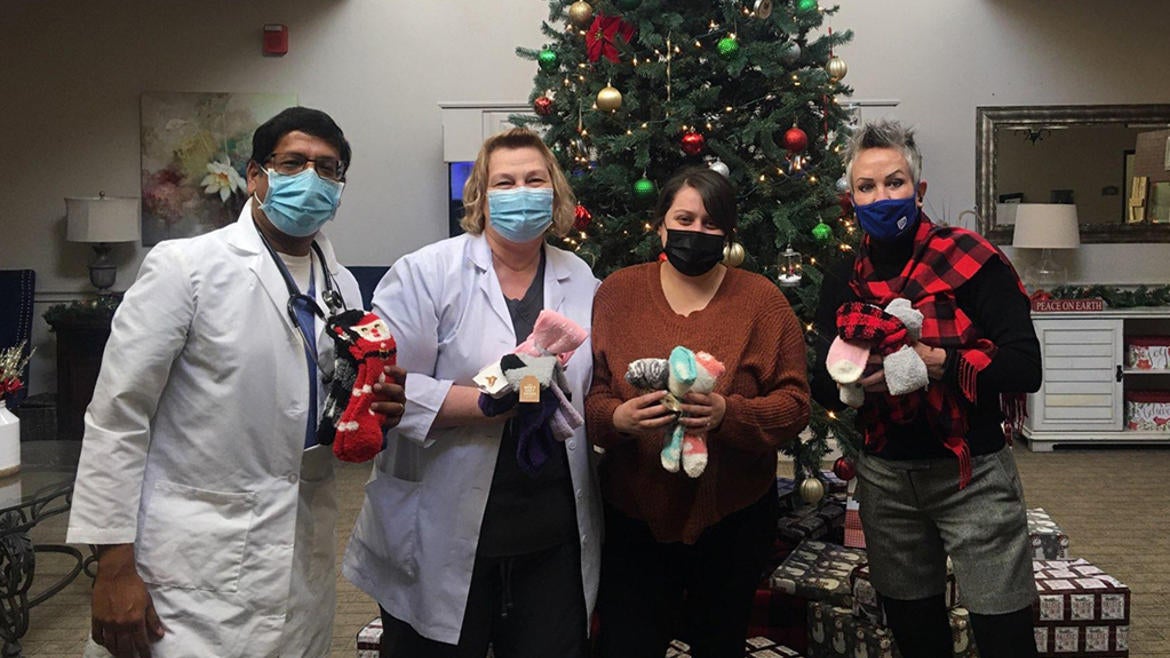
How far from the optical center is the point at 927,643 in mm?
2102

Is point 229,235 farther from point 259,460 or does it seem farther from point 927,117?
point 927,117

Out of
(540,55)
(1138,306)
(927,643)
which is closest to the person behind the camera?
(927,643)

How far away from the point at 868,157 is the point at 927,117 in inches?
199

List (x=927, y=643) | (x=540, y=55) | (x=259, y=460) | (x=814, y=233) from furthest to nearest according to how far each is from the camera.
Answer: (x=540, y=55) → (x=814, y=233) → (x=927, y=643) → (x=259, y=460)

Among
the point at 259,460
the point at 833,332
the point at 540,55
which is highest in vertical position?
the point at 540,55

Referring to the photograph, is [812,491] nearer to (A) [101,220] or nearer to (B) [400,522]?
(B) [400,522]

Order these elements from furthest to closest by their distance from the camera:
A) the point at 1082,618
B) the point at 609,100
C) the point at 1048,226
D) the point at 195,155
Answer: the point at 195,155 < the point at 1048,226 < the point at 609,100 < the point at 1082,618

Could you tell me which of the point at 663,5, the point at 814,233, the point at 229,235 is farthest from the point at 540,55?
the point at 229,235

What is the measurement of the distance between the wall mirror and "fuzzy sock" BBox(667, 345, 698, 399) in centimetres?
547

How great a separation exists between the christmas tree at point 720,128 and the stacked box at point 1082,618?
0.73 metres

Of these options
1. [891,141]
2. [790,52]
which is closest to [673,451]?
[891,141]

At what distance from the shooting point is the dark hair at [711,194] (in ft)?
6.60

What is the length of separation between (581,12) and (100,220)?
4.38 metres

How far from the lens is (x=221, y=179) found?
6602 millimetres
